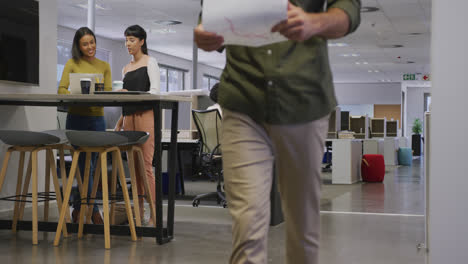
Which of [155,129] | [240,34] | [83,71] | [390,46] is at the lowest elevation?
[155,129]

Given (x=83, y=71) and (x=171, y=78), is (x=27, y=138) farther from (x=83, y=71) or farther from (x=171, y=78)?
(x=171, y=78)

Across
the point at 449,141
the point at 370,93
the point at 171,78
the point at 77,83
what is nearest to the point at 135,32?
the point at 77,83

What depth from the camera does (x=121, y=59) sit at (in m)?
16.2

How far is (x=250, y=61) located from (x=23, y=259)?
7.81 feet

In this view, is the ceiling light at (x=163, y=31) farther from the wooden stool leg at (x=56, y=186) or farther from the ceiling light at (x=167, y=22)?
the wooden stool leg at (x=56, y=186)

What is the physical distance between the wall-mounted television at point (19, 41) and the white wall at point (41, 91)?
0.33ft

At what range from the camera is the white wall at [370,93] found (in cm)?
2733

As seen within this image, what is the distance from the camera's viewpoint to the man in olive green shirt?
57.8 inches

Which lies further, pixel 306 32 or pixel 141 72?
pixel 141 72

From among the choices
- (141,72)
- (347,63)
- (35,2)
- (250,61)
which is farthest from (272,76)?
(347,63)

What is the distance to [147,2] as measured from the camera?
11633mm

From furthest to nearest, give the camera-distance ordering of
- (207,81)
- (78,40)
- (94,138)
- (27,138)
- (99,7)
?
(207,81) → (99,7) → (78,40) → (27,138) → (94,138)

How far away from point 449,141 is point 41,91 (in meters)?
4.11

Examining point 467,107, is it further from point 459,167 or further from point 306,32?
point 306,32
